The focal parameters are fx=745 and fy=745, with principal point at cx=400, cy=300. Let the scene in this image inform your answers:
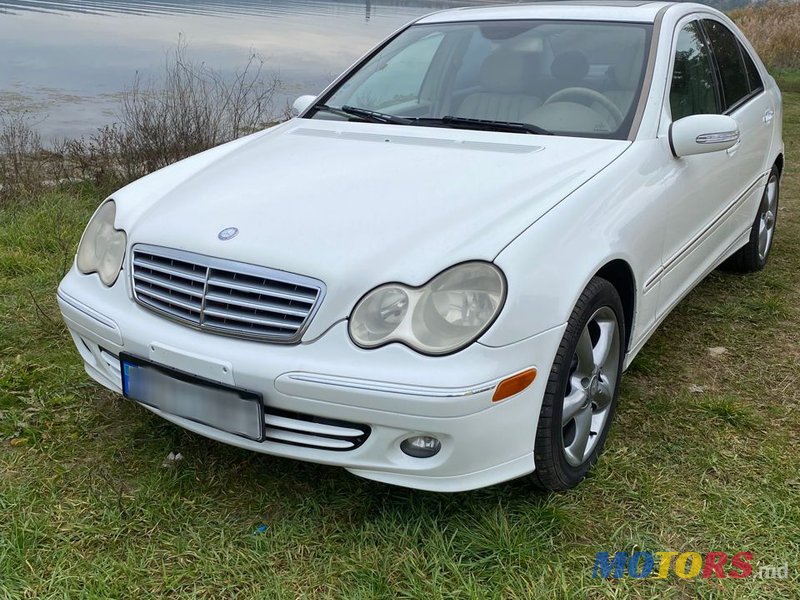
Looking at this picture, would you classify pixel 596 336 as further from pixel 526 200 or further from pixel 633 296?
pixel 526 200

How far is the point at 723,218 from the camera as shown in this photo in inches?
135

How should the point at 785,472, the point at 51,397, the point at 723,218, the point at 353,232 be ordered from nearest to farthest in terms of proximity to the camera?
the point at 353,232
the point at 785,472
the point at 51,397
the point at 723,218

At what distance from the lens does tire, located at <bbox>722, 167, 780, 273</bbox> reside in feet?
13.8

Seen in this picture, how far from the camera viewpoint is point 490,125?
2.88m

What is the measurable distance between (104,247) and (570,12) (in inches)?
85.6

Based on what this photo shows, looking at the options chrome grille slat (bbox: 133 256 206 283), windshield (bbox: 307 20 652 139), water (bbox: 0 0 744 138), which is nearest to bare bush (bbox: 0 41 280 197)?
water (bbox: 0 0 744 138)

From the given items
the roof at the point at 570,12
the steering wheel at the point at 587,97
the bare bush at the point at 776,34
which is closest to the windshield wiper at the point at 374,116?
the steering wheel at the point at 587,97

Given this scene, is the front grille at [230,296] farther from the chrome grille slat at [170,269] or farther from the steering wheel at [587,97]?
the steering wheel at [587,97]

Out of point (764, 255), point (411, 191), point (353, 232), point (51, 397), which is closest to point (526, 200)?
point (411, 191)

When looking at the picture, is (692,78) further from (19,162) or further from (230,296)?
(19,162)

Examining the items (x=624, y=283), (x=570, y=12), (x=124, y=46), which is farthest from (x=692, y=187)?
(x=124, y=46)

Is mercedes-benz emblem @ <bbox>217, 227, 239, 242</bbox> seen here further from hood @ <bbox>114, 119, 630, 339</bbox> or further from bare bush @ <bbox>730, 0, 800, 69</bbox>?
bare bush @ <bbox>730, 0, 800, 69</bbox>

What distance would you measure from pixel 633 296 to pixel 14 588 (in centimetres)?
206

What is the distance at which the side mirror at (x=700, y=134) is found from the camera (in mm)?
2705
